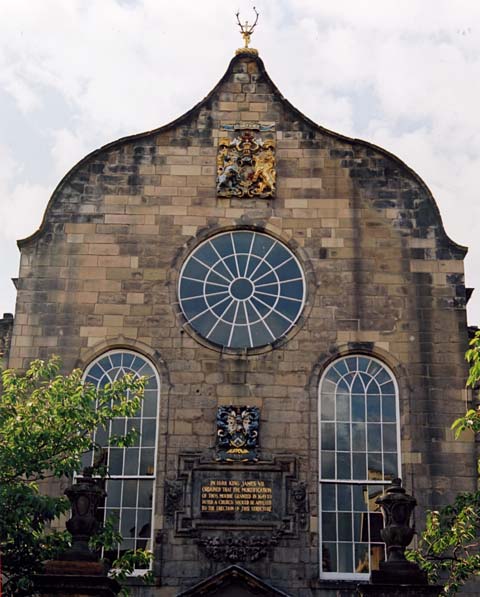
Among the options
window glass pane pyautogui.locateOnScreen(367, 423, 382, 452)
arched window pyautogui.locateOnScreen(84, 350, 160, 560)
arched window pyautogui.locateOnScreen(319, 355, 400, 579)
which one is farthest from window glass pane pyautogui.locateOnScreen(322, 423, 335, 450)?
arched window pyautogui.locateOnScreen(84, 350, 160, 560)

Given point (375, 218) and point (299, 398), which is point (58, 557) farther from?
point (375, 218)

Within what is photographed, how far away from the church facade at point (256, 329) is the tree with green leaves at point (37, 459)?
8.14ft

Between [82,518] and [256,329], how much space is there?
6121mm

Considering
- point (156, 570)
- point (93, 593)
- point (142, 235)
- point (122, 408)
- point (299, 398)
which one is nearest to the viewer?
point (93, 593)

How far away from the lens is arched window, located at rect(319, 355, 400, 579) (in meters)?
18.1

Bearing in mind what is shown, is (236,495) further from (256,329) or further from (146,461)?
(256,329)

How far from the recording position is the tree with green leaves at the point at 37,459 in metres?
15.0

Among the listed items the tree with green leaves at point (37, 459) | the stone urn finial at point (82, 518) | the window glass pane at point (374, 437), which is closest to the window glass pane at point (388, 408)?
the window glass pane at point (374, 437)

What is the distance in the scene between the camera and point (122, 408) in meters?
16.2

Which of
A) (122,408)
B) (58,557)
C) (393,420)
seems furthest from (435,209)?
(58,557)

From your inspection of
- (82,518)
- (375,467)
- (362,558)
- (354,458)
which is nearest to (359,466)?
(354,458)

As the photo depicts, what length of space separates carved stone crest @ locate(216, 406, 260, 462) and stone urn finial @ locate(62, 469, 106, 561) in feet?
12.2

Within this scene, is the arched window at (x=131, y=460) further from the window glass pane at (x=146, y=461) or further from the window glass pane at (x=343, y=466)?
the window glass pane at (x=343, y=466)

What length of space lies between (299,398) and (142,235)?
14.8 feet
